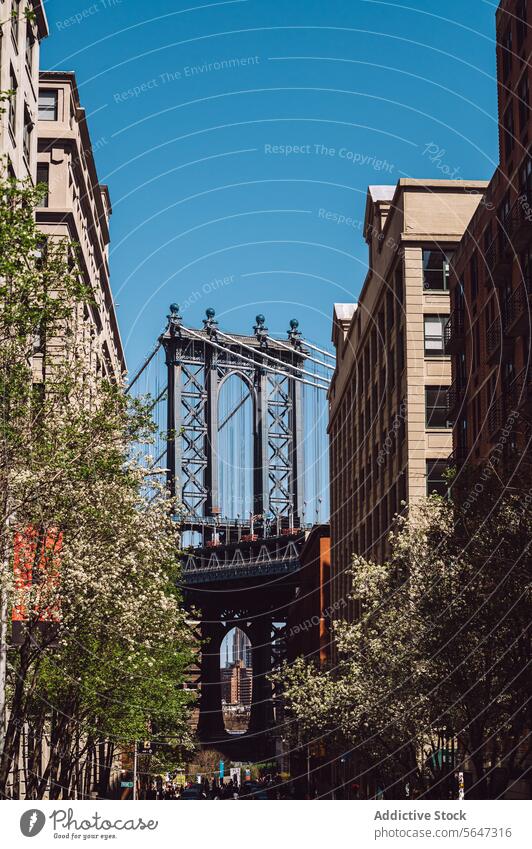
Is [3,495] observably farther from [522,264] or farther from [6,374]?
[522,264]

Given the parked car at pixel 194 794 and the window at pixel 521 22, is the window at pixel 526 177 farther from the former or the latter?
the parked car at pixel 194 794

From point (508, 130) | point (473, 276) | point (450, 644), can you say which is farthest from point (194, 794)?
point (450, 644)

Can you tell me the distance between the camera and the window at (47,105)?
7650cm

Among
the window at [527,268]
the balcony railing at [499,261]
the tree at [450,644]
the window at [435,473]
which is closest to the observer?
the tree at [450,644]

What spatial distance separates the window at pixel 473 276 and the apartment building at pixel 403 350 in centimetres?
802

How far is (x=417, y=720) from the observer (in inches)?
1929

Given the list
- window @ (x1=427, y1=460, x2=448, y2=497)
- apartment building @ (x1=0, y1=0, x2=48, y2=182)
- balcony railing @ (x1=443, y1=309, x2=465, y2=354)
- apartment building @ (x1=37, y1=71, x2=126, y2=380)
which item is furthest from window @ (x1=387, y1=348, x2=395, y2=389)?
apartment building @ (x1=0, y1=0, x2=48, y2=182)

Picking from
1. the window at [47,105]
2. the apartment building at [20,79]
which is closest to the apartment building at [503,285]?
the apartment building at [20,79]

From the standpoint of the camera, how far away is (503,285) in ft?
173

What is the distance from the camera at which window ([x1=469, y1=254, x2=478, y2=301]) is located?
58969 mm

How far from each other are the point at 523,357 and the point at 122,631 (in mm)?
19022

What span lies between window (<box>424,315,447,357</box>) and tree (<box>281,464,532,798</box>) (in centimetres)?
1479

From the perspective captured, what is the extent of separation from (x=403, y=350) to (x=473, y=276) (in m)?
14.3
